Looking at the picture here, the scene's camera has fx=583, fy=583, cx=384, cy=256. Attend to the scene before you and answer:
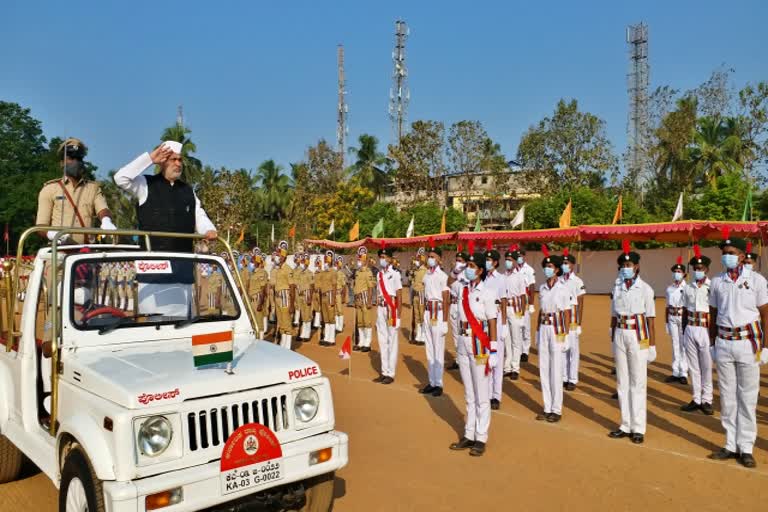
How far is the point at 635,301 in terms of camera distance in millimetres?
6691

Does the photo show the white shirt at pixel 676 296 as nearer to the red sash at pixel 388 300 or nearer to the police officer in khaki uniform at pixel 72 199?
the red sash at pixel 388 300

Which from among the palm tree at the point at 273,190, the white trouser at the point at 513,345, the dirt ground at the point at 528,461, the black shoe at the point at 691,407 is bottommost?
the black shoe at the point at 691,407

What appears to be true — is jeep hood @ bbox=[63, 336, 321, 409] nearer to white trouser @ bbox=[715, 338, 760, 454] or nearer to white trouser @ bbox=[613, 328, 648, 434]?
white trouser @ bbox=[613, 328, 648, 434]

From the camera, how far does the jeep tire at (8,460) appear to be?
4.91 metres

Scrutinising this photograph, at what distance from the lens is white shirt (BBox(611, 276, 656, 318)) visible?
668cm

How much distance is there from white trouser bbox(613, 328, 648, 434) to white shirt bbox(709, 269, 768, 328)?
90 centimetres

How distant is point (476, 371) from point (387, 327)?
4.16m

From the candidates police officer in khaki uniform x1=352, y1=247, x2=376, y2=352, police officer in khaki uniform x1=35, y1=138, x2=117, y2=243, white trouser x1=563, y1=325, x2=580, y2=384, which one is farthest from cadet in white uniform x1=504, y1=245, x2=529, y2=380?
police officer in khaki uniform x1=35, y1=138, x2=117, y2=243

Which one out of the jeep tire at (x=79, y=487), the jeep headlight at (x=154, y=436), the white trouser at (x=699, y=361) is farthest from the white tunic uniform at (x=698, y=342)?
the jeep tire at (x=79, y=487)

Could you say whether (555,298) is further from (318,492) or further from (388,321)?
(318,492)

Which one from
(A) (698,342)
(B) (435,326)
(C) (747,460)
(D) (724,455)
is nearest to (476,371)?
(D) (724,455)

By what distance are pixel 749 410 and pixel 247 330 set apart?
4.92 metres

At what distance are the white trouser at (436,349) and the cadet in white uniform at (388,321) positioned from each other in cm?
70

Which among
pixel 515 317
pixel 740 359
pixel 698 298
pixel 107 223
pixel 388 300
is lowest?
pixel 515 317
